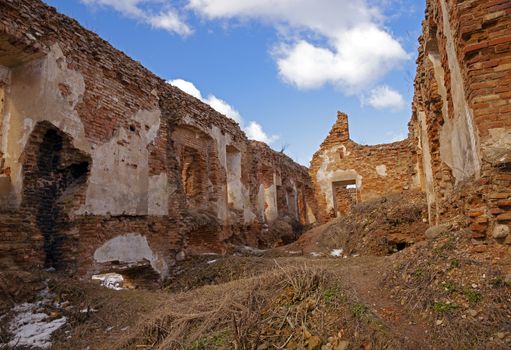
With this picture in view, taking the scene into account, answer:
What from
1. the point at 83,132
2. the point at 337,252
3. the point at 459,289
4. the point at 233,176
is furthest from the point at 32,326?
the point at 233,176

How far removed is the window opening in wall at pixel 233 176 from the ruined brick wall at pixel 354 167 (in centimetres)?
725

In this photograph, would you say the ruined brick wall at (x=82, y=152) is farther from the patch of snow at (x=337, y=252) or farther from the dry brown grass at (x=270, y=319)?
the patch of snow at (x=337, y=252)

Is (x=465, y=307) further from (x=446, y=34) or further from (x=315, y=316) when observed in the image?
(x=446, y=34)

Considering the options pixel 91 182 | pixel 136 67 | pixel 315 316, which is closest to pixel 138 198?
pixel 91 182

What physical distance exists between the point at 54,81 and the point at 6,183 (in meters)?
1.77

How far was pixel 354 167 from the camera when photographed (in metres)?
18.4

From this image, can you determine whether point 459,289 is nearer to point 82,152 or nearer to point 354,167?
point 82,152

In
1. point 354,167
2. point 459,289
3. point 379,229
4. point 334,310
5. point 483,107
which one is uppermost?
point 354,167

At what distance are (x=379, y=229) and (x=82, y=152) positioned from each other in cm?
666

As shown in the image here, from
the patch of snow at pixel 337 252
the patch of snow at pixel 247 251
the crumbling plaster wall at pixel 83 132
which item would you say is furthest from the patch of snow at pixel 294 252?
the crumbling plaster wall at pixel 83 132

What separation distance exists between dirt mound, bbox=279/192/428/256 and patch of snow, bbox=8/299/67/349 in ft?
21.1

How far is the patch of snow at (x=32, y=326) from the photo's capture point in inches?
158

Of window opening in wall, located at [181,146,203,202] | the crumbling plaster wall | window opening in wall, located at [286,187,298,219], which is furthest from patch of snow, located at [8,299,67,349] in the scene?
window opening in wall, located at [286,187,298,219]

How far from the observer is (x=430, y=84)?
637cm
